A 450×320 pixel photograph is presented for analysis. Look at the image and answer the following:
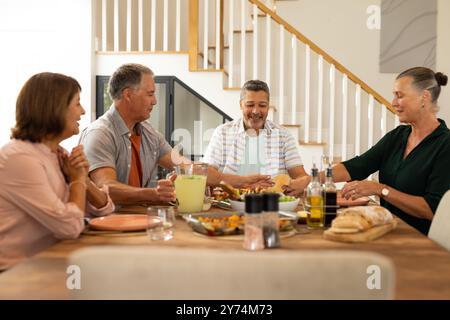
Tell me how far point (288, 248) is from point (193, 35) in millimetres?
3905

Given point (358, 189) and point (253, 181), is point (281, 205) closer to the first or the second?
point (358, 189)

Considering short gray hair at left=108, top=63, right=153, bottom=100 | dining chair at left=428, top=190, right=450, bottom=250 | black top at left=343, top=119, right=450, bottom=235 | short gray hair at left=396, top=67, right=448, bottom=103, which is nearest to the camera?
dining chair at left=428, top=190, right=450, bottom=250

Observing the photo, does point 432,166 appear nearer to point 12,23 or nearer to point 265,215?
point 265,215

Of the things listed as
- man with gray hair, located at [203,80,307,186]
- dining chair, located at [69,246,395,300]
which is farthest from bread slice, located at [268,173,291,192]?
dining chair, located at [69,246,395,300]

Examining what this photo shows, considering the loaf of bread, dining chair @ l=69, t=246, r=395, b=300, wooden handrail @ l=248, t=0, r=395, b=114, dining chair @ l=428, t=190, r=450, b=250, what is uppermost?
wooden handrail @ l=248, t=0, r=395, b=114

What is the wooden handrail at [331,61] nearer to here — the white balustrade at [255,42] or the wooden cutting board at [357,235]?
the white balustrade at [255,42]

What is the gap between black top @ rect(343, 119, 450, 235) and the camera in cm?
222

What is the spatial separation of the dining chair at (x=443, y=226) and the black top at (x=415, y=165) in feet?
1.52

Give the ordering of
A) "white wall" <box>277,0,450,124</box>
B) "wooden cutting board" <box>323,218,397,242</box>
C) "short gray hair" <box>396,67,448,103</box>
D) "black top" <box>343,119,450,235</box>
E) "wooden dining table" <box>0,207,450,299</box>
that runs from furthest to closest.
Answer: "white wall" <box>277,0,450,124</box> → "short gray hair" <box>396,67,448,103</box> → "black top" <box>343,119,450,235</box> → "wooden cutting board" <box>323,218,397,242</box> → "wooden dining table" <box>0,207,450,299</box>

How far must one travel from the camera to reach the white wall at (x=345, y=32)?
230 inches

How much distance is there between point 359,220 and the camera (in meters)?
1.42

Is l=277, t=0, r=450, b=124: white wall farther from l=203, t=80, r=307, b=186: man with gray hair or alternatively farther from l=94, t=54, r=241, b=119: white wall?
l=203, t=80, r=307, b=186: man with gray hair

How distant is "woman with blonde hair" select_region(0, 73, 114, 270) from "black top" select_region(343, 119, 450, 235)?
1.31m

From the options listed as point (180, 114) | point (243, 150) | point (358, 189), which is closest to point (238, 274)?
point (358, 189)
